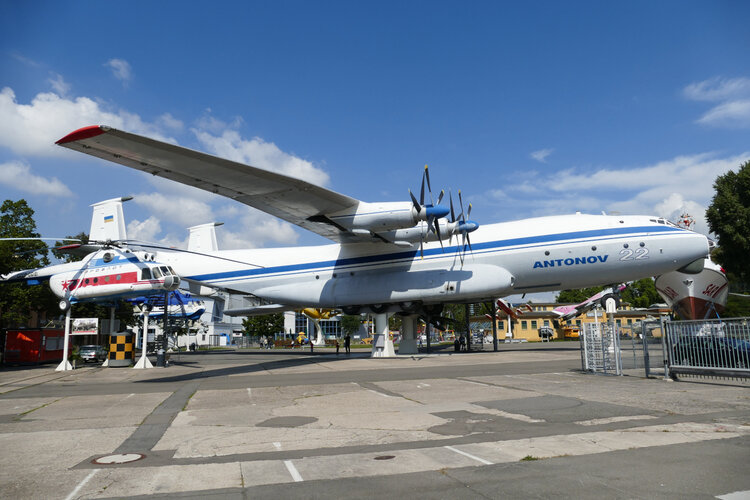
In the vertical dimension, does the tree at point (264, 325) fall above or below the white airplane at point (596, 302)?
below

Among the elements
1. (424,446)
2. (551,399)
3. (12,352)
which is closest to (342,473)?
(424,446)

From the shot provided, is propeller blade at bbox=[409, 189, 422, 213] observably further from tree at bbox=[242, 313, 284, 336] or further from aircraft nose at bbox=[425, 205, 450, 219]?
tree at bbox=[242, 313, 284, 336]

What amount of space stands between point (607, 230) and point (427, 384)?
15479 mm

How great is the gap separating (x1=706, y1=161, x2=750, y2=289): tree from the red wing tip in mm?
45594

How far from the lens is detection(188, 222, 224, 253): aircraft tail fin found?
36.3m

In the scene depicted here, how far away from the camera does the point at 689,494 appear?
443 centimetres

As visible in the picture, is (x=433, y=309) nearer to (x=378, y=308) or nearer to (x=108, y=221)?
(x=378, y=308)

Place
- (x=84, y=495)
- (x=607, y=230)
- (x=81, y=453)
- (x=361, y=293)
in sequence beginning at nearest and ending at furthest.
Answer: (x=84, y=495), (x=81, y=453), (x=607, y=230), (x=361, y=293)

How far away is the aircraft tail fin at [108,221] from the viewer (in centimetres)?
2728

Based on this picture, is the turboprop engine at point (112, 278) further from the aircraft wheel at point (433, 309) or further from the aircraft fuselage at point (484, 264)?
the aircraft wheel at point (433, 309)

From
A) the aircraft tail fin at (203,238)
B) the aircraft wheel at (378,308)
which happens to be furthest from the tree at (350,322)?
the aircraft wheel at (378,308)

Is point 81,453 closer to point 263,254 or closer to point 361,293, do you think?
point 361,293

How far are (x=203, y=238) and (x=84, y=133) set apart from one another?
21.9 metres

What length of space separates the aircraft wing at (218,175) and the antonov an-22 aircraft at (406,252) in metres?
0.06
